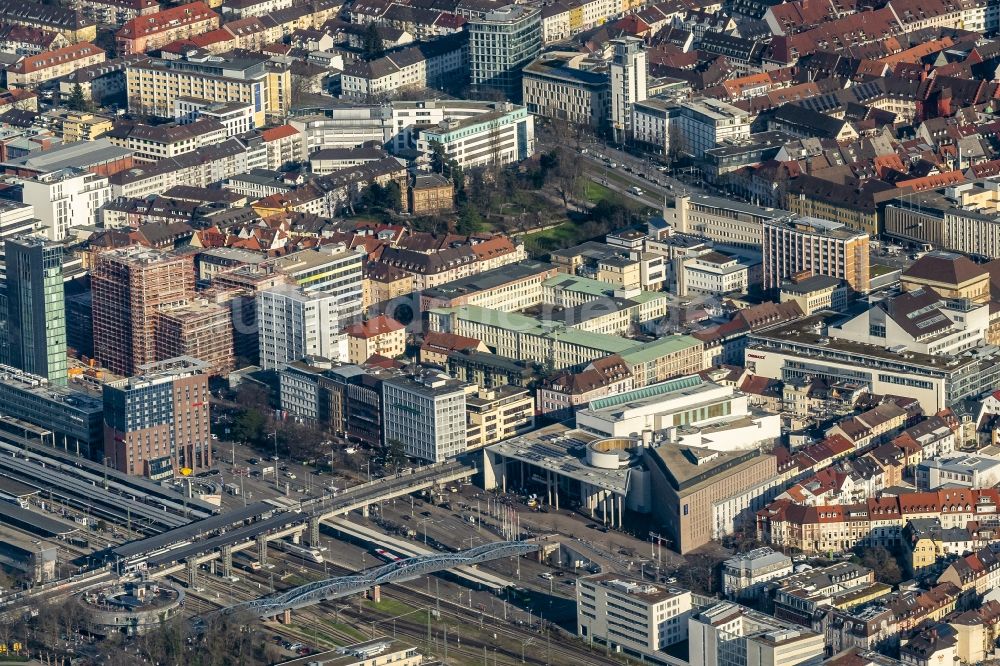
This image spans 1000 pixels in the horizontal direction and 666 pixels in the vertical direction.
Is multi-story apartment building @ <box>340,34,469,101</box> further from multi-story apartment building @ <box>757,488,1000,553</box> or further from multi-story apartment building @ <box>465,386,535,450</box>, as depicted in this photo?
multi-story apartment building @ <box>757,488,1000,553</box>

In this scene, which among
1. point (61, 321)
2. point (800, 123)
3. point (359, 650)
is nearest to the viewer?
point (359, 650)

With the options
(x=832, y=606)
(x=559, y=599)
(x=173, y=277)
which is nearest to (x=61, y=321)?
(x=173, y=277)

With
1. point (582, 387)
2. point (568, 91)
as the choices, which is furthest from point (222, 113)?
point (582, 387)

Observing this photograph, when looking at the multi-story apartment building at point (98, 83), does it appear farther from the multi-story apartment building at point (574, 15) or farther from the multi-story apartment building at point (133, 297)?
the multi-story apartment building at point (133, 297)

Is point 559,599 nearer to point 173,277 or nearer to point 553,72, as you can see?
point 173,277

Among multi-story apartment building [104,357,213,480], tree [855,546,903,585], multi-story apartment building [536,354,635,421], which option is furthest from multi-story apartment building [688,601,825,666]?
multi-story apartment building [104,357,213,480]

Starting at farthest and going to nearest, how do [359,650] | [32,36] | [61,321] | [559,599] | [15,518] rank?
[32,36]
[61,321]
[15,518]
[559,599]
[359,650]
